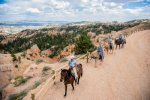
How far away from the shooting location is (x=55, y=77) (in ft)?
58.0

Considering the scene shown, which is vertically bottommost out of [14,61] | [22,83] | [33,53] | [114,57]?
[33,53]

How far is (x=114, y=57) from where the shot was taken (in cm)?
2606

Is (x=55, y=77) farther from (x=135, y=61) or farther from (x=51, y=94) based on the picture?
(x=135, y=61)

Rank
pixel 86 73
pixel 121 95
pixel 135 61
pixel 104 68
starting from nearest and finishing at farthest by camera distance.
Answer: pixel 121 95, pixel 86 73, pixel 104 68, pixel 135 61

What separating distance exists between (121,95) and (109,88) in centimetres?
146

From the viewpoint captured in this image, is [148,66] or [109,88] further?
[148,66]

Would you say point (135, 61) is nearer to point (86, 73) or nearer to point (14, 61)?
point (86, 73)

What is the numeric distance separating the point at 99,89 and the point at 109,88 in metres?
0.68

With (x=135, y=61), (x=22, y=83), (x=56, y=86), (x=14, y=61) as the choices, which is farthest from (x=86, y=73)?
(x=14, y=61)

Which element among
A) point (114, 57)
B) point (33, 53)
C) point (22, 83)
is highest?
point (114, 57)

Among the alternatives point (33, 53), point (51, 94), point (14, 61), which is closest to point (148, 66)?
point (51, 94)

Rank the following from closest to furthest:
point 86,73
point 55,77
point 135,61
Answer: point 55,77
point 86,73
point 135,61

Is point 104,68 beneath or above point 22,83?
above

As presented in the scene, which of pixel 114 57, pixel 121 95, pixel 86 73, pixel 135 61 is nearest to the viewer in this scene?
pixel 121 95
